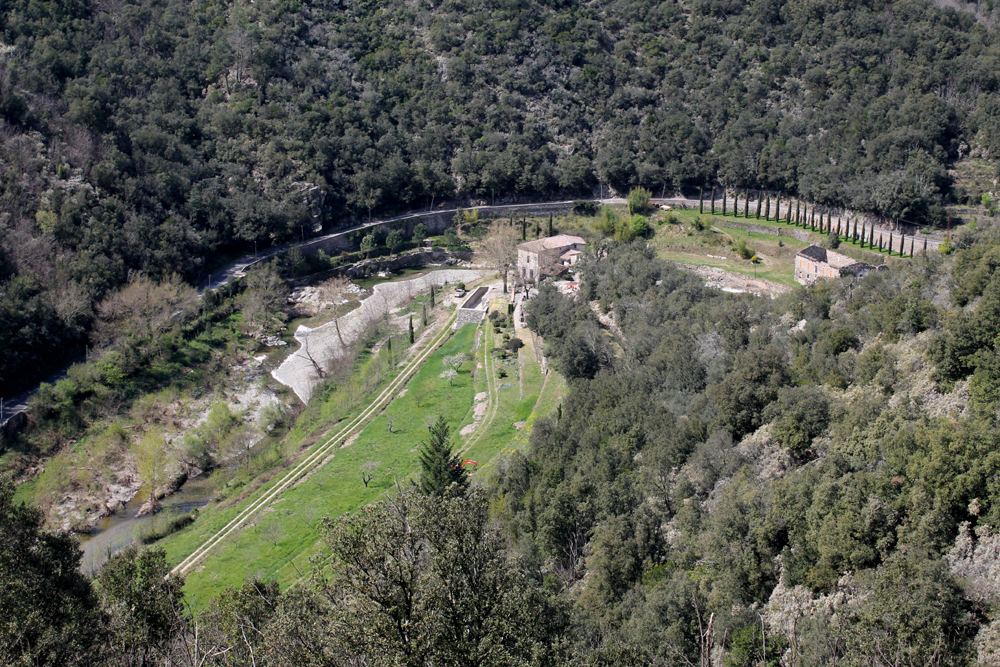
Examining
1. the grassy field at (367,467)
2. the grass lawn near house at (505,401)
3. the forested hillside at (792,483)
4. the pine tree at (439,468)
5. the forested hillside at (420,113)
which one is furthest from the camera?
the forested hillside at (420,113)

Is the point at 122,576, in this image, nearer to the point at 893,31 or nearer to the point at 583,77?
the point at 583,77

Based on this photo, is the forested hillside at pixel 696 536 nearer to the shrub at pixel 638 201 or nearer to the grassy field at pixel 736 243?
the grassy field at pixel 736 243

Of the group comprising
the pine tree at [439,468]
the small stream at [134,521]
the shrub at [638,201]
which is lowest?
the small stream at [134,521]

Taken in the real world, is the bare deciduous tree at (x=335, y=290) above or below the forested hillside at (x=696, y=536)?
below

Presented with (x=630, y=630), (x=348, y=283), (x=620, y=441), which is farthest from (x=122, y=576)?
(x=348, y=283)

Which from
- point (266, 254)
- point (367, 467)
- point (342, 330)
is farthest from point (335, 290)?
point (367, 467)

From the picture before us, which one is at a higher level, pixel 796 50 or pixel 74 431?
pixel 796 50

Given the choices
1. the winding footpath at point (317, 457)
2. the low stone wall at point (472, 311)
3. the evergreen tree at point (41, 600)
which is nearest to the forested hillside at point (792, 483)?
the evergreen tree at point (41, 600)
